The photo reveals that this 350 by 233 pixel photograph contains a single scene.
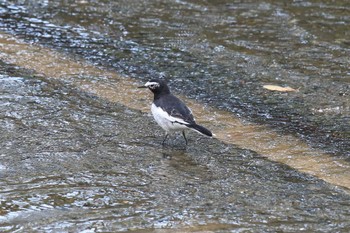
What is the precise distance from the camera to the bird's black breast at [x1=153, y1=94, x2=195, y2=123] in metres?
7.00

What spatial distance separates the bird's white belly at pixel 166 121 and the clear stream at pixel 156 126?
8.9 inches

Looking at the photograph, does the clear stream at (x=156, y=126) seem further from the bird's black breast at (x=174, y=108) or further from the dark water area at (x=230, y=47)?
the bird's black breast at (x=174, y=108)

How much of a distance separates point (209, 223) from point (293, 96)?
12.5ft

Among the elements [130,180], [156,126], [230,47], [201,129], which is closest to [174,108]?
[201,129]

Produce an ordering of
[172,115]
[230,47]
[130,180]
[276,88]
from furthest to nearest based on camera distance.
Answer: [230,47] < [276,88] < [172,115] < [130,180]

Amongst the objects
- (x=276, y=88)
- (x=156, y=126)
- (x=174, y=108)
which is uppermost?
(x=174, y=108)

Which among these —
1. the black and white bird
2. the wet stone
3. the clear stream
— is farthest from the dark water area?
the black and white bird

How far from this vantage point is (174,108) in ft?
23.3

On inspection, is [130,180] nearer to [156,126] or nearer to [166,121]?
[166,121]

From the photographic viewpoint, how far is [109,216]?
215 inches

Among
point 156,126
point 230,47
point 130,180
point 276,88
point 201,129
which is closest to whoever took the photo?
point 130,180

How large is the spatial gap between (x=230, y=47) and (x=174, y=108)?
12.2 ft

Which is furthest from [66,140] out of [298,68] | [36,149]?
[298,68]

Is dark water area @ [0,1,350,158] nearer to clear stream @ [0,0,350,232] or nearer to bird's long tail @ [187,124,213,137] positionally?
clear stream @ [0,0,350,232]
